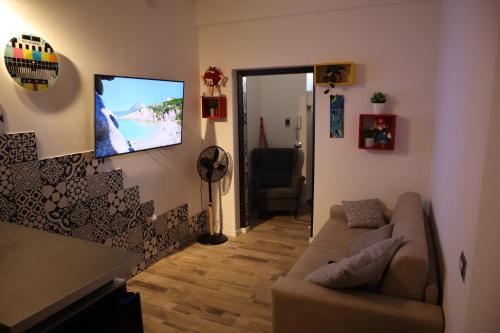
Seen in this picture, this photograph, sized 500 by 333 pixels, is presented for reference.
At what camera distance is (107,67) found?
3.10m

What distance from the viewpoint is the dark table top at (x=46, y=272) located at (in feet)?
3.55

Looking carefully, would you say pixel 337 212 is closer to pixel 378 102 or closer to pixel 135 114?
pixel 378 102

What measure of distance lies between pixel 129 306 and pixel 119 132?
1992mm

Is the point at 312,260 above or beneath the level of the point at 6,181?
beneath

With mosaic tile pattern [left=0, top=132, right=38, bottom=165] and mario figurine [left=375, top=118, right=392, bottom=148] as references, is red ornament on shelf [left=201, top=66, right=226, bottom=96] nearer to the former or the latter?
mario figurine [left=375, top=118, right=392, bottom=148]

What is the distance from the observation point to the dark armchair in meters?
5.13

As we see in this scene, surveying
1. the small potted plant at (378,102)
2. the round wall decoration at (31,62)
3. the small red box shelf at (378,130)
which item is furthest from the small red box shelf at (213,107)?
the round wall decoration at (31,62)

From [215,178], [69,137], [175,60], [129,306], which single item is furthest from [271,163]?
[129,306]

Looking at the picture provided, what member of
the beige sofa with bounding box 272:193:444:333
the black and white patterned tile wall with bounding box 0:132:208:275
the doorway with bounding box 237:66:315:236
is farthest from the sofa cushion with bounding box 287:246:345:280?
the doorway with bounding box 237:66:315:236

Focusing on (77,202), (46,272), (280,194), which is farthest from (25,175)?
(280,194)

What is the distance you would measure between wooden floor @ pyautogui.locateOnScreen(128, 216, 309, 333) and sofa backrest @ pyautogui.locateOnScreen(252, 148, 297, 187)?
96 cm

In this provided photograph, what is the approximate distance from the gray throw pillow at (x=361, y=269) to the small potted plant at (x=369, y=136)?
170 centimetres

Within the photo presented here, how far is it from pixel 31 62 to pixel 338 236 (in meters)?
2.84

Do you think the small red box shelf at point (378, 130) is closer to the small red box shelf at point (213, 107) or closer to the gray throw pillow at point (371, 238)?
the gray throw pillow at point (371, 238)
